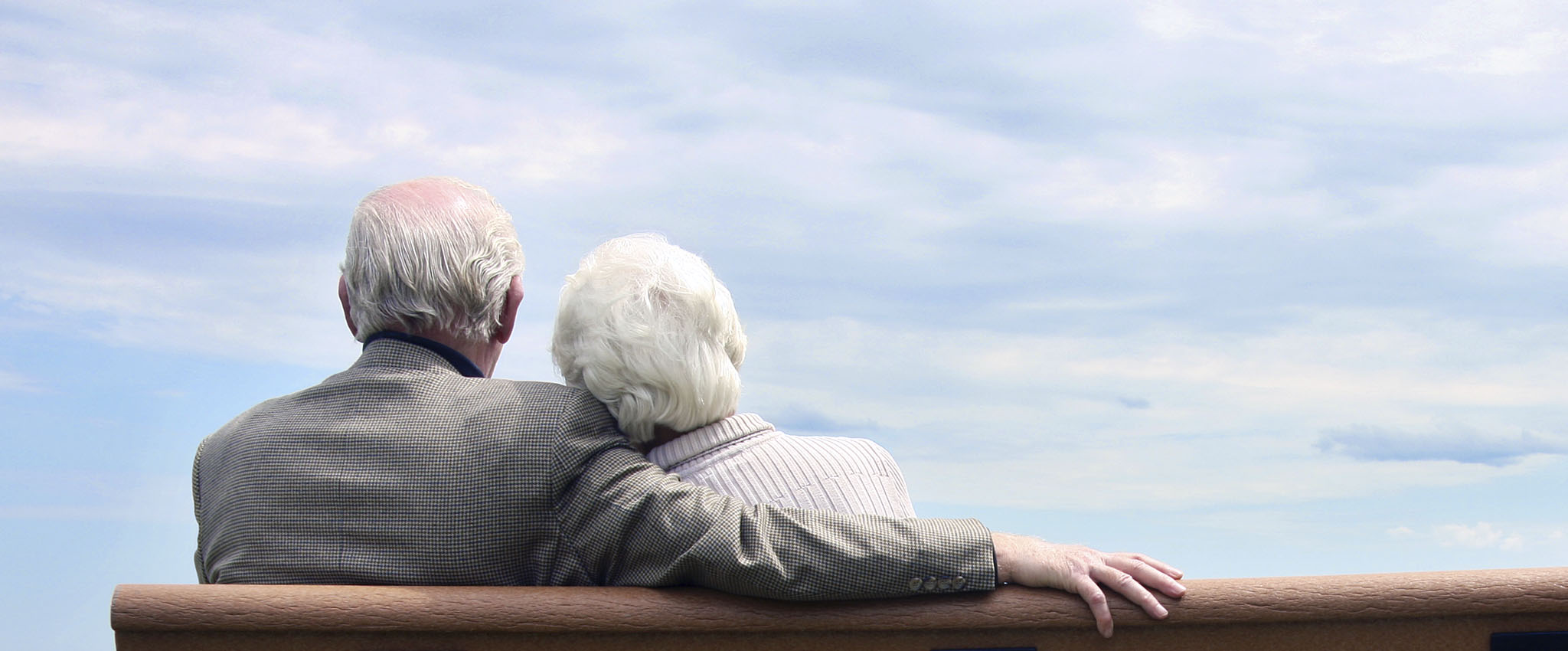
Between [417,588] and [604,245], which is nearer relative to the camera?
[417,588]

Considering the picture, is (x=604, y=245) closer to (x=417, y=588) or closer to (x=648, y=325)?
(x=648, y=325)

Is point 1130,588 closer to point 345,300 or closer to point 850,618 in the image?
point 850,618

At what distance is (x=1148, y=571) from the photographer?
2.17 m

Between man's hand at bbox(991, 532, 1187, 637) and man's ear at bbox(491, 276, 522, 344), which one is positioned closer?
man's hand at bbox(991, 532, 1187, 637)

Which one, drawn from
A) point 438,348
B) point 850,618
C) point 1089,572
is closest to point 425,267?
point 438,348

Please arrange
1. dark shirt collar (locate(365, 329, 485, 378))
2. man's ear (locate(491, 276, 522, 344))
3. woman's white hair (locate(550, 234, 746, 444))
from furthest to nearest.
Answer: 1. man's ear (locate(491, 276, 522, 344))
2. dark shirt collar (locate(365, 329, 485, 378))
3. woman's white hair (locate(550, 234, 746, 444))

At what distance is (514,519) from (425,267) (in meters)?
0.55

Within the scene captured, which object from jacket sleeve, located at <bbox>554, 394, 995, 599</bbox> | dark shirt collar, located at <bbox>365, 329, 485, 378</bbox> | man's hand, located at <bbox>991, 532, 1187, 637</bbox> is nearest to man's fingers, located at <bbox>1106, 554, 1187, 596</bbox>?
man's hand, located at <bbox>991, 532, 1187, 637</bbox>

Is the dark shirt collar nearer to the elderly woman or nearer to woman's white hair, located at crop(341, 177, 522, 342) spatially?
woman's white hair, located at crop(341, 177, 522, 342)

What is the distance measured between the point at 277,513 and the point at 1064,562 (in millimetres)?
1332

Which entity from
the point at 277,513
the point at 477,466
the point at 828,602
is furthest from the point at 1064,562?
the point at 277,513

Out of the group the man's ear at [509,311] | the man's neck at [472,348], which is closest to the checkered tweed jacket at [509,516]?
the man's neck at [472,348]

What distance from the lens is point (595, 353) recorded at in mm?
2262

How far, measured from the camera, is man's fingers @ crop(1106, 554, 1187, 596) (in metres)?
2.15
